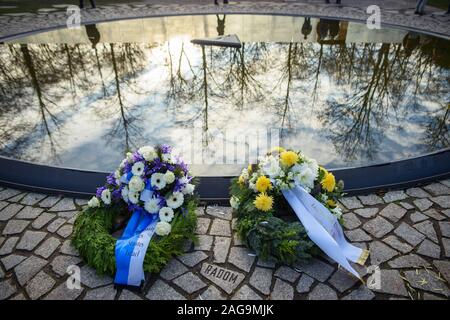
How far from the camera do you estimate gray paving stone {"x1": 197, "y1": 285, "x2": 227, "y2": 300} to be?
353 centimetres

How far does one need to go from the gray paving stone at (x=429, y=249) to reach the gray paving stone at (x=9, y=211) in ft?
18.4

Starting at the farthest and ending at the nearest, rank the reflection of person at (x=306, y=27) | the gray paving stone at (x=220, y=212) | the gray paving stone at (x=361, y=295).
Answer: the reflection of person at (x=306, y=27), the gray paving stone at (x=220, y=212), the gray paving stone at (x=361, y=295)

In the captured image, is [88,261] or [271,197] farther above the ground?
[271,197]

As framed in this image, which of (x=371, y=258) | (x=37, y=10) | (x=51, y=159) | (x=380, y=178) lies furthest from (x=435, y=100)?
(x=37, y=10)

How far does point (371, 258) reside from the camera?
3947 millimetres

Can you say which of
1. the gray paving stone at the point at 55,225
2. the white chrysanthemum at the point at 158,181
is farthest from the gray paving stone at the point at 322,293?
the gray paving stone at the point at 55,225

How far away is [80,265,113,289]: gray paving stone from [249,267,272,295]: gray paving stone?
165cm

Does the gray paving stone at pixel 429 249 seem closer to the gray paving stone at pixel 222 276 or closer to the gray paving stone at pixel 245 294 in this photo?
the gray paving stone at pixel 245 294

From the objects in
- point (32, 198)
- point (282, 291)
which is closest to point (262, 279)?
point (282, 291)

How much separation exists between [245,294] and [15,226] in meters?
3.38

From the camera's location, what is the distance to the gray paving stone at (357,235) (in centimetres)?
423

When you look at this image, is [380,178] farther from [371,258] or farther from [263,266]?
[263,266]

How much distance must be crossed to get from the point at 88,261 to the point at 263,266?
2.09 metres

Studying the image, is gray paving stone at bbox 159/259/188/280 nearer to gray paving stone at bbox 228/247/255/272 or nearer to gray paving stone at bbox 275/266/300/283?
gray paving stone at bbox 228/247/255/272
